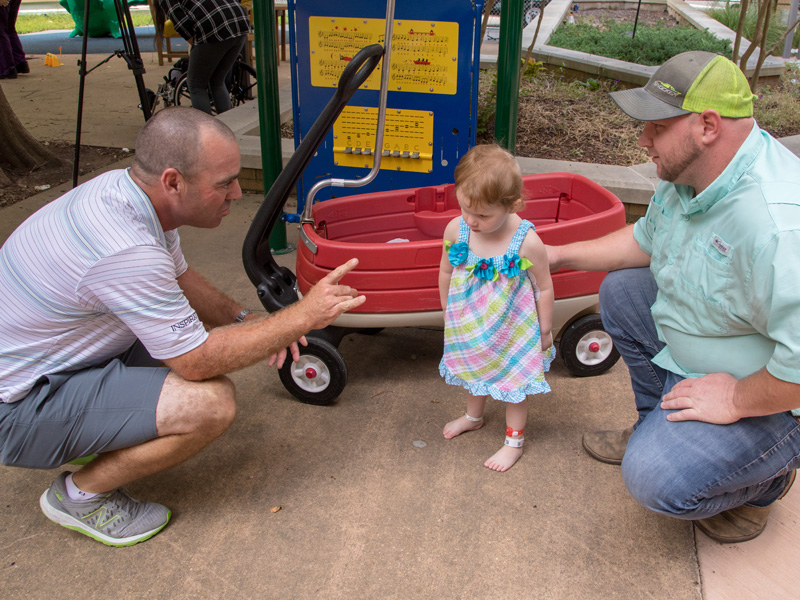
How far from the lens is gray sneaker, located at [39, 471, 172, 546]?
186cm

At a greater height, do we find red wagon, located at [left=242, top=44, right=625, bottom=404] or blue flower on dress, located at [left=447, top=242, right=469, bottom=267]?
blue flower on dress, located at [left=447, top=242, right=469, bottom=267]

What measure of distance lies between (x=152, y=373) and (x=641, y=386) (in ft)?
4.73

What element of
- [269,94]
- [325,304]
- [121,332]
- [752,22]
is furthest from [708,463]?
[752,22]

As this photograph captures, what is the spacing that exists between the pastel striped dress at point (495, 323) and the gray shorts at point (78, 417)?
896 mm

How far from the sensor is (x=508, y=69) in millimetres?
3098

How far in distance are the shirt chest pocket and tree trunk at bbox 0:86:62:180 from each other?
461cm

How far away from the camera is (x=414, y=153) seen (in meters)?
3.19

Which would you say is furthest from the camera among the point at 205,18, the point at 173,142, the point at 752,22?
the point at 752,22

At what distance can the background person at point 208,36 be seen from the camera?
15.2 feet

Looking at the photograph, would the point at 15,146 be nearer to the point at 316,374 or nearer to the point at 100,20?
the point at 316,374

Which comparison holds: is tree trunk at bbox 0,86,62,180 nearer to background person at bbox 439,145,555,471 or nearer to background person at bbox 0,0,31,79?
background person at bbox 0,0,31,79

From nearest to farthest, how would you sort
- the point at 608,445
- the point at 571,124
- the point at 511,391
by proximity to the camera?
1. the point at 511,391
2. the point at 608,445
3. the point at 571,124

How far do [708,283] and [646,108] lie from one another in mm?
455

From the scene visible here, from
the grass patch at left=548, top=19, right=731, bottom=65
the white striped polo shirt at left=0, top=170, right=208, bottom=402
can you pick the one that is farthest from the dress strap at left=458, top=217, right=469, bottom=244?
the grass patch at left=548, top=19, right=731, bottom=65
